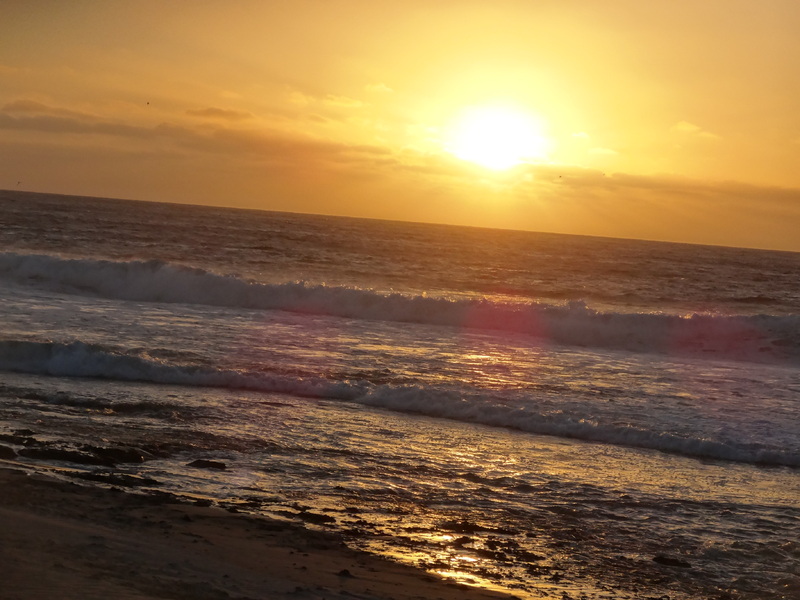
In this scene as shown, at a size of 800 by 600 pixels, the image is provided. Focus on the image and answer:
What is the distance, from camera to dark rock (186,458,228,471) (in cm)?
791

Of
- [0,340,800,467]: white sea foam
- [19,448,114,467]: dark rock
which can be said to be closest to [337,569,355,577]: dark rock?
[19,448,114,467]: dark rock

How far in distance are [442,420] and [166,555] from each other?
608 cm

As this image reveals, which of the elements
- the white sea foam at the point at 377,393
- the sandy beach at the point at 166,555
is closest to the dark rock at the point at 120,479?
the sandy beach at the point at 166,555

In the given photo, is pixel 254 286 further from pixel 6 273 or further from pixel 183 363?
pixel 183 363

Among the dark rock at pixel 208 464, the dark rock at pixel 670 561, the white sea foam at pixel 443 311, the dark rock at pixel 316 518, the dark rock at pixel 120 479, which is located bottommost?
the dark rock at pixel 120 479

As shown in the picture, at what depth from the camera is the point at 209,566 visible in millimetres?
5574

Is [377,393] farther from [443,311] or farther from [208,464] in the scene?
[443,311]

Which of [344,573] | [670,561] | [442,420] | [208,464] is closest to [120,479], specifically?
[208,464]

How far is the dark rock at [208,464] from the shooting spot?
26.0ft

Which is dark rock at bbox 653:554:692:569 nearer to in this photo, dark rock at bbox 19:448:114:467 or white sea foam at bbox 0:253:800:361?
dark rock at bbox 19:448:114:467

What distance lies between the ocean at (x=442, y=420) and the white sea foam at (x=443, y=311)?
0.10 meters

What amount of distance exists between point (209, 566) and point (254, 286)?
20.7 m

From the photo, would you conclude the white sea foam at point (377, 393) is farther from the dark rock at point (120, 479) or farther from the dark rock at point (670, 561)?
the dark rock at point (120, 479)

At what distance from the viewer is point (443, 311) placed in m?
24.1
